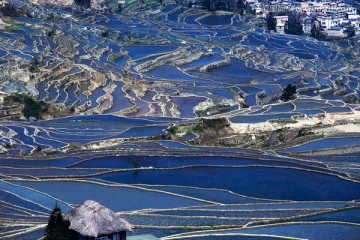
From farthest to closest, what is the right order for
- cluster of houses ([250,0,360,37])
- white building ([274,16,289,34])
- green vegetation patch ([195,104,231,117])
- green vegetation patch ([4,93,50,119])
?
1. cluster of houses ([250,0,360,37])
2. white building ([274,16,289,34])
3. green vegetation patch ([195,104,231,117])
4. green vegetation patch ([4,93,50,119])

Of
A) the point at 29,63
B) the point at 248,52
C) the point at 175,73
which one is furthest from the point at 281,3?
the point at 29,63

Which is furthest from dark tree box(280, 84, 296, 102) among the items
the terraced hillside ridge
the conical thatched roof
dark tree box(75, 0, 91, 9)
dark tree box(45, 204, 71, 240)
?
dark tree box(75, 0, 91, 9)

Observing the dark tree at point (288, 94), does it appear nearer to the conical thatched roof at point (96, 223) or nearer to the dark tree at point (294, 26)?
the conical thatched roof at point (96, 223)

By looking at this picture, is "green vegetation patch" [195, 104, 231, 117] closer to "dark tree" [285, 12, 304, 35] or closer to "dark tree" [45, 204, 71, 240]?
"dark tree" [45, 204, 71, 240]

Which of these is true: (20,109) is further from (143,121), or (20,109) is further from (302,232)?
(302,232)

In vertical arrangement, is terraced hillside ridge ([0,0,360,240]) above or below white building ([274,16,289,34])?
above

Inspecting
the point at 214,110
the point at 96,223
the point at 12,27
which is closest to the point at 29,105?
the point at 214,110
